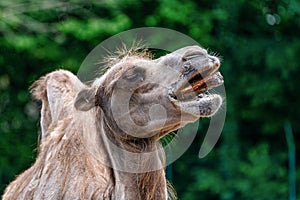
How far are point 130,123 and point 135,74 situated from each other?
221mm

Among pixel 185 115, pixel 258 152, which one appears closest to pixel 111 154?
pixel 185 115

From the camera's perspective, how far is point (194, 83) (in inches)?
159

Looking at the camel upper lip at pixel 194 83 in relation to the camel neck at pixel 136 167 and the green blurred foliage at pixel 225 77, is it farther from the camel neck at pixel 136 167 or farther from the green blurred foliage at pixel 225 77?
the green blurred foliage at pixel 225 77

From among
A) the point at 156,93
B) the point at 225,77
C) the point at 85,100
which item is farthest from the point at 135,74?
the point at 225,77

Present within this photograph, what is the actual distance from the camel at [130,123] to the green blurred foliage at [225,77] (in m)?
6.43

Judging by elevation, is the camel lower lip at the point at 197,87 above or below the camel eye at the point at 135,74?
below

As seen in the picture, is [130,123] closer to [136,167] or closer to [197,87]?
[136,167]

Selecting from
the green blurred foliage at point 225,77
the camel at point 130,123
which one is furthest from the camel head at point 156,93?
the green blurred foliage at point 225,77

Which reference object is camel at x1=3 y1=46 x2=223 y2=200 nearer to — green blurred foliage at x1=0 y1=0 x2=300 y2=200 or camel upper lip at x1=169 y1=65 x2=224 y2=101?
camel upper lip at x1=169 y1=65 x2=224 y2=101

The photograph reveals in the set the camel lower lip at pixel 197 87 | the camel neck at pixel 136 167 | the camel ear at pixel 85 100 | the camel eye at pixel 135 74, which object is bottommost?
the camel neck at pixel 136 167

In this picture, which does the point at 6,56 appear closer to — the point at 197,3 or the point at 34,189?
the point at 197,3

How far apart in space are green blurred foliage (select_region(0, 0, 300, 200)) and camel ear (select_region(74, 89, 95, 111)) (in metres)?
6.56

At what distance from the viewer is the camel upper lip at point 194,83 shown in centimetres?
398

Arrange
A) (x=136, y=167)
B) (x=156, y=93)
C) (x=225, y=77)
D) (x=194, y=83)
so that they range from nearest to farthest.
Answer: (x=194, y=83) → (x=156, y=93) → (x=136, y=167) → (x=225, y=77)
